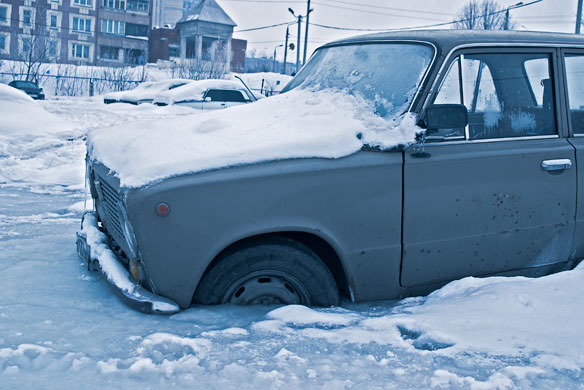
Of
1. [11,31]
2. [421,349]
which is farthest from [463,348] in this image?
[11,31]

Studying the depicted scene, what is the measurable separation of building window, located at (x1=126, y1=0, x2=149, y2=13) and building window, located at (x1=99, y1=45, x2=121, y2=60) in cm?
424

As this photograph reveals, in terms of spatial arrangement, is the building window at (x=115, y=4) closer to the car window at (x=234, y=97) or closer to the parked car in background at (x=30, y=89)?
the parked car in background at (x=30, y=89)

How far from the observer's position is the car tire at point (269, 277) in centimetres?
320

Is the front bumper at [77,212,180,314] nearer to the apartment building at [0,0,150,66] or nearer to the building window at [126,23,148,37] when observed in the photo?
the apartment building at [0,0,150,66]

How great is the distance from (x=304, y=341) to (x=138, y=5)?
6419cm

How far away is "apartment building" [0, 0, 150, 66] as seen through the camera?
5509 cm

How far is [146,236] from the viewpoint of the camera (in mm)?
3008

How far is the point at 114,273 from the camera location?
3398mm

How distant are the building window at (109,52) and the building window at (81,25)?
2.17 metres

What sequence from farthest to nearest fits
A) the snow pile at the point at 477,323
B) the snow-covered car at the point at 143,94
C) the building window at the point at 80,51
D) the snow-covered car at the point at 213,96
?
the building window at the point at 80,51, the snow-covered car at the point at 143,94, the snow-covered car at the point at 213,96, the snow pile at the point at 477,323

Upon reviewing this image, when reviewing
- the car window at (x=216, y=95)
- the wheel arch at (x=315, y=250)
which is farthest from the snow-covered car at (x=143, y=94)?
the wheel arch at (x=315, y=250)

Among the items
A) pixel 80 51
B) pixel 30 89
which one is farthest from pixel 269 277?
pixel 80 51

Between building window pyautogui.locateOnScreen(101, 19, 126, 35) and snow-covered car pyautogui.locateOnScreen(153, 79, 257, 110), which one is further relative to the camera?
building window pyautogui.locateOnScreen(101, 19, 126, 35)

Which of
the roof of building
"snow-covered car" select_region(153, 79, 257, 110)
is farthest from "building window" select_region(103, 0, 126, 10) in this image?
"snow-covered car" select_region(153, 79, 257, 110)
